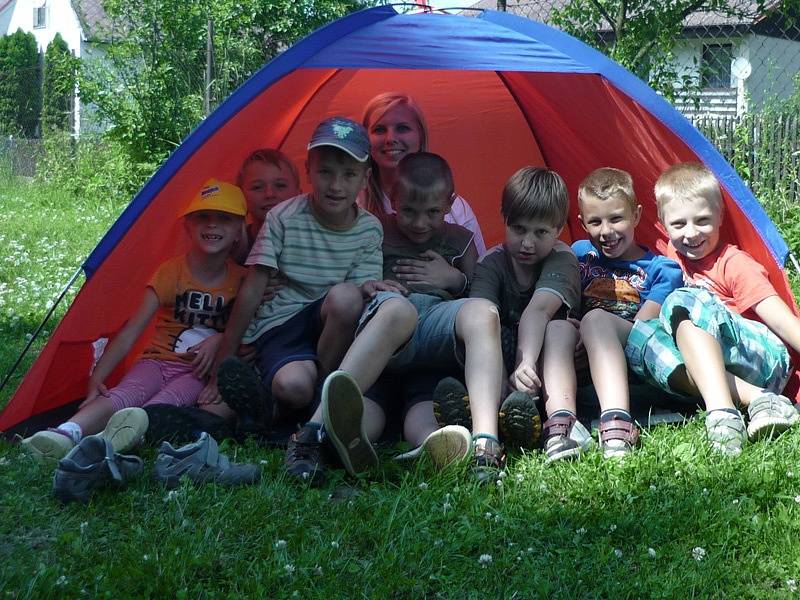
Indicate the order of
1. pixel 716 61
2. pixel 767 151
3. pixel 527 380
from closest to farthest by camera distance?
pixel 527 380
pixel 767 151
pixel 716 61

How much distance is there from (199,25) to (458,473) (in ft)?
26.5

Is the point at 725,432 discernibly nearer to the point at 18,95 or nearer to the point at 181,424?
the point at 181,424

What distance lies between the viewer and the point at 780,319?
3258 millimetres

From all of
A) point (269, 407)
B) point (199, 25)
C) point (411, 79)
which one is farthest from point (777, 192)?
point (199, 25)

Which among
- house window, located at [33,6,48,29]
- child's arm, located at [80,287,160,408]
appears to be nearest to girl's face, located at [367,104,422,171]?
child's arm, located at [80,287,160,408]

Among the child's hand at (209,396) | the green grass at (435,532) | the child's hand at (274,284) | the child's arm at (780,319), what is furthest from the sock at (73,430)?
the child's arm at (780,319)

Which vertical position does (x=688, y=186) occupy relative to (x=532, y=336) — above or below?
above

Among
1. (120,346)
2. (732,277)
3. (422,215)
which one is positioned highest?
(422,215)

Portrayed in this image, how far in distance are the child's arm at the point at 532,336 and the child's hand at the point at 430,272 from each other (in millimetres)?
341

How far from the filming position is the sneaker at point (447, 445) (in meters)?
2.81

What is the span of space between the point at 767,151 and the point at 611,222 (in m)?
2.91

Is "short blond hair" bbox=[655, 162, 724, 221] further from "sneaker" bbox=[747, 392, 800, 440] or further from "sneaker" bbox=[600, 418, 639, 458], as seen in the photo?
"sneaker" bbox=[600, 418, 639, 458]

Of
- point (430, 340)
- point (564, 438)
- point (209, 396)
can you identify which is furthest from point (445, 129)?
point (564, 438)

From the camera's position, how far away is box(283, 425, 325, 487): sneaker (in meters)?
2.77
